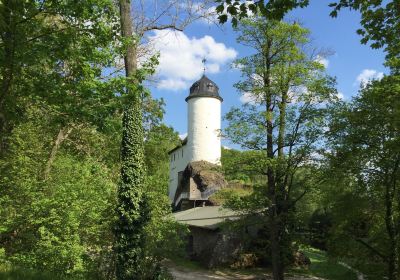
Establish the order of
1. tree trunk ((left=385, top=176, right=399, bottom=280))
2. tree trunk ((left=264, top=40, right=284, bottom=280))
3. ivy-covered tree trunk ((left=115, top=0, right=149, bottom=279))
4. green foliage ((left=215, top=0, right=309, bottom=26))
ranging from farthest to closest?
tree trunk ((left=264, top=40, right=284, bottom=280)) < tree trunk ((left=385, top=176, right=399, bottom=280)) < ivy-covered tree trunk ((left=115, top=0, right=149, bottom=279)) < green foliage ((left=215, top=0, right=309, bottom=26))

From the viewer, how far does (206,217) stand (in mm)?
33875

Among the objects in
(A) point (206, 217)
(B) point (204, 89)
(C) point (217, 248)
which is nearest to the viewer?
(C) point (217, 248)

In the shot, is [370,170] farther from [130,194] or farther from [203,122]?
[203,122]

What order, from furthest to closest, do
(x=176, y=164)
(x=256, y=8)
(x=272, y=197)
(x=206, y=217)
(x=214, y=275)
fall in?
(x=176, y=164)
(x=206, y=217)
(x=214, y=275)
(x=272, y=197)
(x=256, y=8)

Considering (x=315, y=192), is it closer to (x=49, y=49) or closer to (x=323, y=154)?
(x=323, y=154)

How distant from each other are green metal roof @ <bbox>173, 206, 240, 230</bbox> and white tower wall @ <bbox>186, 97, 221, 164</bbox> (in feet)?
28.1

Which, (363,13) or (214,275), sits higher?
(363,13)

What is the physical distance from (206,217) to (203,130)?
1493 cm

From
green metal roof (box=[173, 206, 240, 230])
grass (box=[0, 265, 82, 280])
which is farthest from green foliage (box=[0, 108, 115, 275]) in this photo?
green metal roof (box=[173, 206, 240, 230])

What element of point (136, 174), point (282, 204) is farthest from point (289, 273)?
point (136, 174)

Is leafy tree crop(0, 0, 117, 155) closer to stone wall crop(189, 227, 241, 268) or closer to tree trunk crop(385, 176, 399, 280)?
tree trunk crop(385, 176, 399, 280)

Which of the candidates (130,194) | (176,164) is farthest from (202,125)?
(130,194)

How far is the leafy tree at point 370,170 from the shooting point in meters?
16.7

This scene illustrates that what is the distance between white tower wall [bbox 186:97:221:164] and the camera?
4659cm
